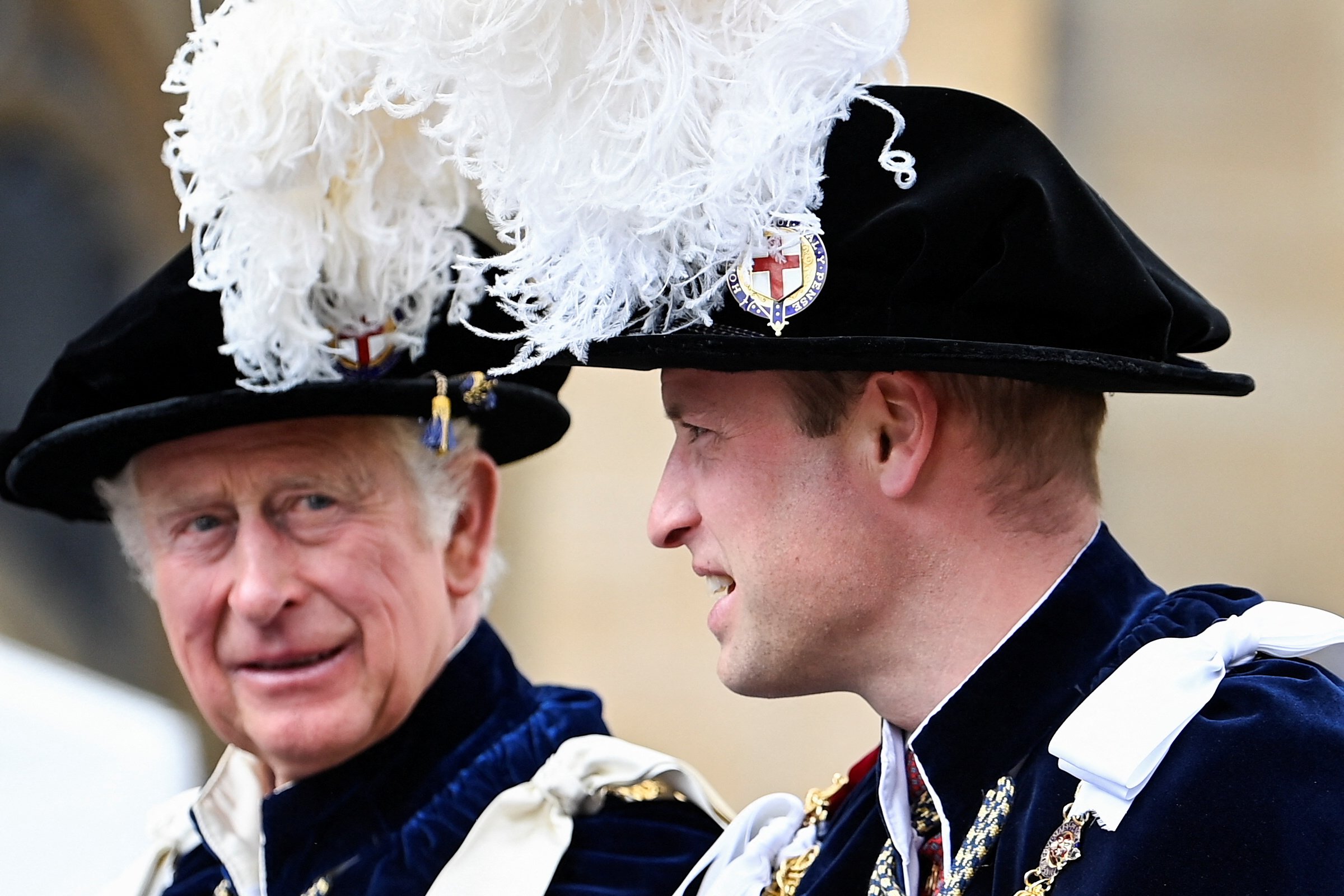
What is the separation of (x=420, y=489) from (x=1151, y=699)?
156 centimetres

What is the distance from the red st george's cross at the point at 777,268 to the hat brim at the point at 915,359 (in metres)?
0.06

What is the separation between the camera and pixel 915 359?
1.83 m

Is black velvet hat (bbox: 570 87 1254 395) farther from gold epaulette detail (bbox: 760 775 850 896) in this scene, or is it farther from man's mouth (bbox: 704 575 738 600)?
gold epaulette detail (bbox: 760 775 850 896)

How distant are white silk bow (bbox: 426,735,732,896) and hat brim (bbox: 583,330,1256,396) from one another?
2.99 feet

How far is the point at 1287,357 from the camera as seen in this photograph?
416cm

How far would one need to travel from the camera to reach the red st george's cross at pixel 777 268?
1.92 m

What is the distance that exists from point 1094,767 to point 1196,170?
3.05 m

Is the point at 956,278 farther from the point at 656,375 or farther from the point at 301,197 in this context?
the point at 656,375

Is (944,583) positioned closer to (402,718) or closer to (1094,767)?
(1094,767)

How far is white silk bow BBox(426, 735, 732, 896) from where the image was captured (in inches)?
99.9

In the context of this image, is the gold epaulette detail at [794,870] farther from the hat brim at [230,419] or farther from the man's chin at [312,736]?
the hat brim at [230,419]

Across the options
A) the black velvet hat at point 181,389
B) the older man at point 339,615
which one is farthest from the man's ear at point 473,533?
the black velvet hat at point 181,389

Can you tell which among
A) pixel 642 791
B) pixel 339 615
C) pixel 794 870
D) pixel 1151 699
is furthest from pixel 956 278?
pixel 339 615

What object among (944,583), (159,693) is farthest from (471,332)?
(159,693)
